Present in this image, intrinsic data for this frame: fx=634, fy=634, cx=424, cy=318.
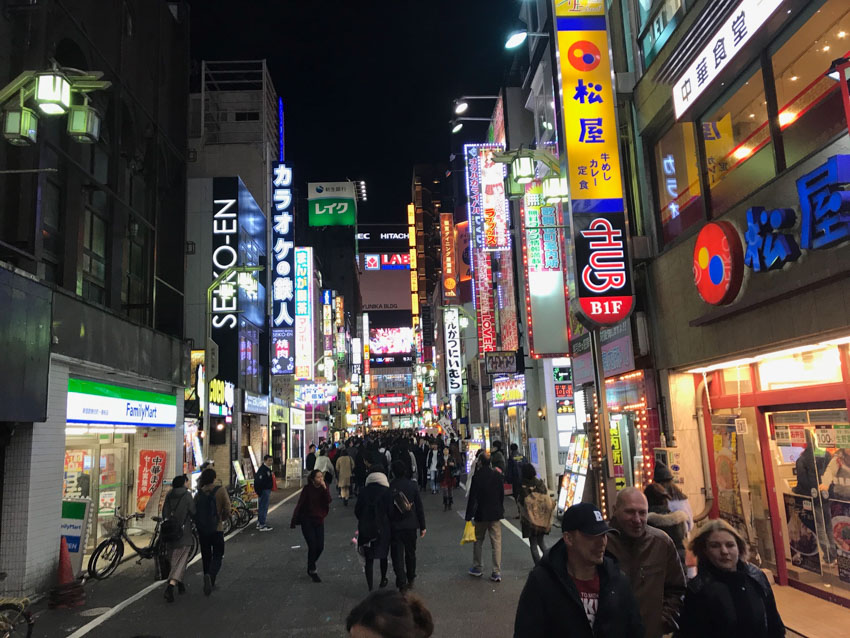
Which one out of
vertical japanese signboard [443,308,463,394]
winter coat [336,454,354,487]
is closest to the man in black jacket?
winter coat [336,454,354,487]

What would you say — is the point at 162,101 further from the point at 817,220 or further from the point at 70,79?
the point at 817,220

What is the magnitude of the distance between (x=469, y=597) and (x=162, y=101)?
16.2m

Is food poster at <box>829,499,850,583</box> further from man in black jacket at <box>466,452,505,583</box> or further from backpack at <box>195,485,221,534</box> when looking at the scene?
backpack at <box>195,485,221,534</box>

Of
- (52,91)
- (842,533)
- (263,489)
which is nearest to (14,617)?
(52,91)

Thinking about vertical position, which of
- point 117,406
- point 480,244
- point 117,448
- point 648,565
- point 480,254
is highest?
point 480,254

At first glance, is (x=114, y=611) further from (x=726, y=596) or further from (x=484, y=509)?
(x=726, y=596)

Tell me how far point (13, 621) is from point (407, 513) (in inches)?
190

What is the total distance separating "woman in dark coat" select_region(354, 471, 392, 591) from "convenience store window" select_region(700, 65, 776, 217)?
256 inches

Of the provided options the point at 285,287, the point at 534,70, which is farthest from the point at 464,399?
the point at 534,70

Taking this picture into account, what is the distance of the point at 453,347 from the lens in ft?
145

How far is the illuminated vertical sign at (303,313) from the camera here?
124 feet

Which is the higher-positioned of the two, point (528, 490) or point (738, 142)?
point (738, 142)

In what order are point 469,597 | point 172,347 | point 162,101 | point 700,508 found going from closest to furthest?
1. point 469,597
2. point 700,508
3. point 172,347
4. point 162,101

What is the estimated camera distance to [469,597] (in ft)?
28.7
